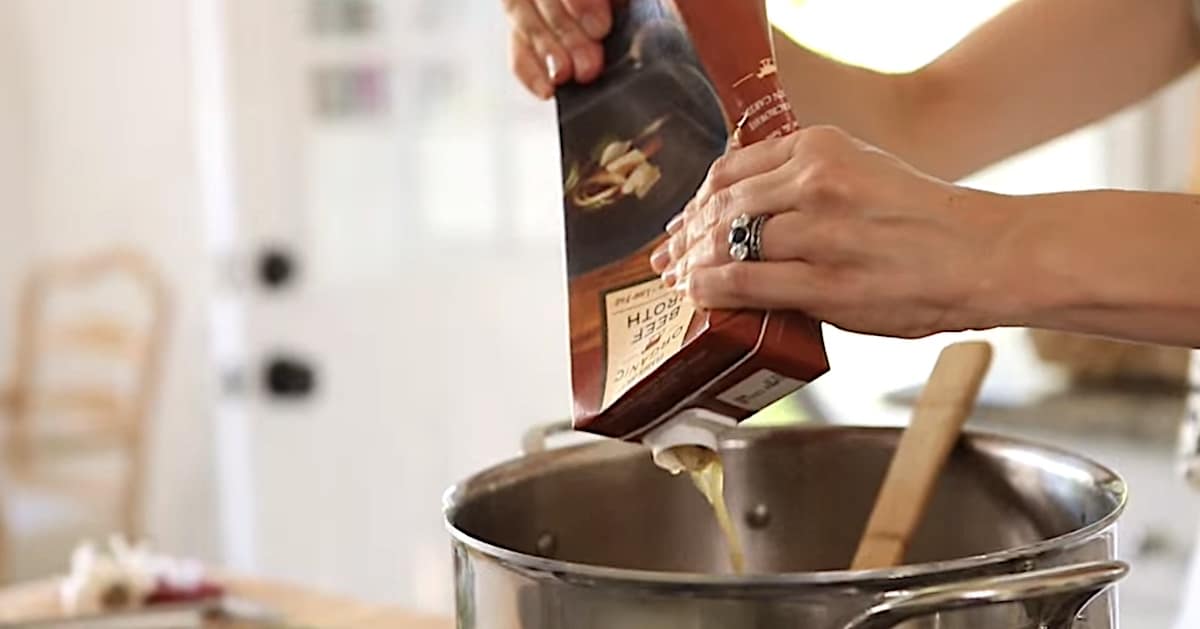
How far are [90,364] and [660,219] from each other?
106 inches

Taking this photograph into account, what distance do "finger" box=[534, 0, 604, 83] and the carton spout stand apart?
8.4 inches

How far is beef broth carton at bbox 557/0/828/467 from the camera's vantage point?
2.06ft

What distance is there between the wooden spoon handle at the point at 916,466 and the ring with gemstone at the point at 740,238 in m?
0.19

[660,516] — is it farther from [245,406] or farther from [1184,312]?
[245,406]

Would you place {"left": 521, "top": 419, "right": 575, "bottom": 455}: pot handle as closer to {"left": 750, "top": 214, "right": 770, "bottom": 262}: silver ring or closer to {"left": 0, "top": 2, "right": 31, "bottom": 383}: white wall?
{"left": 750, "top": 214, "right": 770, "bottom": 262}: silver ring

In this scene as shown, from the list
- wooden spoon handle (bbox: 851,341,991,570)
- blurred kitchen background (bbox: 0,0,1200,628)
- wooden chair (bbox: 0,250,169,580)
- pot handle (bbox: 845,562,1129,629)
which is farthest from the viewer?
wooden chair (bbox: 0,250,169,580)

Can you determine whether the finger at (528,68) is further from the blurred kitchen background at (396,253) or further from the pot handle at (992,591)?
the blurred kitchen background at (396,253)

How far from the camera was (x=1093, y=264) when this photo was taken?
64cm

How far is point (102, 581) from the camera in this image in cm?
113

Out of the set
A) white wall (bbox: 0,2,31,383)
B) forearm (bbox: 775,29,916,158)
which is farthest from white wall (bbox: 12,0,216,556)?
forearm (bbox: 775,29,916,158)

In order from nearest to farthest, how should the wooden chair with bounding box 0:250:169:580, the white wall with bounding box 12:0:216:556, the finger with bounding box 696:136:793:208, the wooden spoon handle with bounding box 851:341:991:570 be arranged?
the finger with bounding box 696:136:793:208 → the wooden spoon handle with bounding box 851:341:991:570 → the wooden chair with bounding box 0:250:169:580 → the white wall with bounding box 12:0:216:556

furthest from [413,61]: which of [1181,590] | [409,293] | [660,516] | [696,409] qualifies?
[696,409]

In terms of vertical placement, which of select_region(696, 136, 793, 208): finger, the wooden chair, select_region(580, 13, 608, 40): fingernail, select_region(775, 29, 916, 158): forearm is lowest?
the wooden chair

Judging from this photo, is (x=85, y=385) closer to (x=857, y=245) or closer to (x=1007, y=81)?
(x=1007, y=81)
